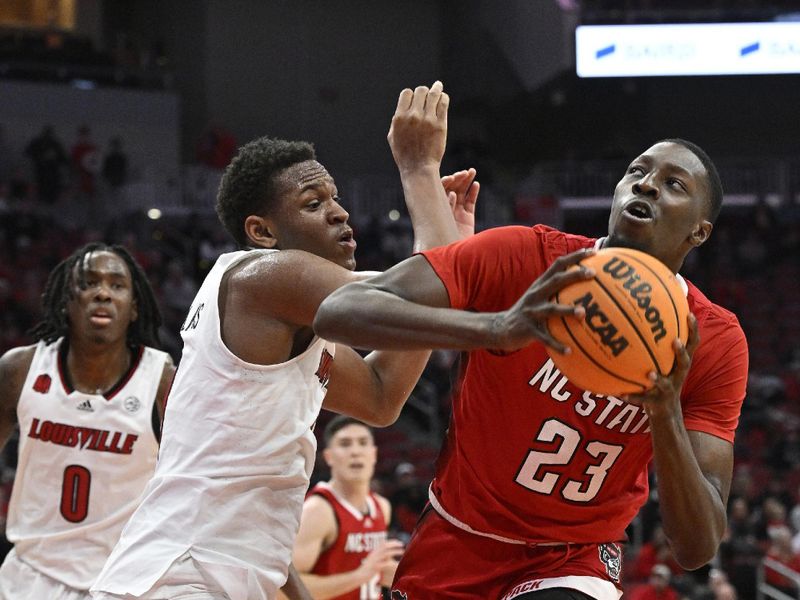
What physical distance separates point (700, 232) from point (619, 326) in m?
0.86

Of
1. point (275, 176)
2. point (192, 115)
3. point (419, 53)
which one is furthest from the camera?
point (419, 53)

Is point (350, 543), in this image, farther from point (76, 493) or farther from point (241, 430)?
point (241, 430)

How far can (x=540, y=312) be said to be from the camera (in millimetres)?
2387

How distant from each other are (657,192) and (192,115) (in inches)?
757

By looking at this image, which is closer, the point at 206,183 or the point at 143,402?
the point at 143,402

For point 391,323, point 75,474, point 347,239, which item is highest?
point 347,239

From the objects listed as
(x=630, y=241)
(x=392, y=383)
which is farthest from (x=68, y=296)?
(x=630, y=241)

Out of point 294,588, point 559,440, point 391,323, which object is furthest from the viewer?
point 294,588

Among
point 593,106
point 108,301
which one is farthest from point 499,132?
point 108,301

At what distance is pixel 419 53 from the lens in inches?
914

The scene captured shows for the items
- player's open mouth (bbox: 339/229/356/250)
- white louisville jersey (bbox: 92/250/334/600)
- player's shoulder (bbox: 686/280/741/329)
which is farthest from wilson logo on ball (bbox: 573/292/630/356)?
player's open mouth (bbox: 339/229/356/250)

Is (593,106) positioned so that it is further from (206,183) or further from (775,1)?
(206,183)

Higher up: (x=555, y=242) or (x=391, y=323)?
(x=555, y=242)

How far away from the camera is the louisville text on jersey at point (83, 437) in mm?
4703
